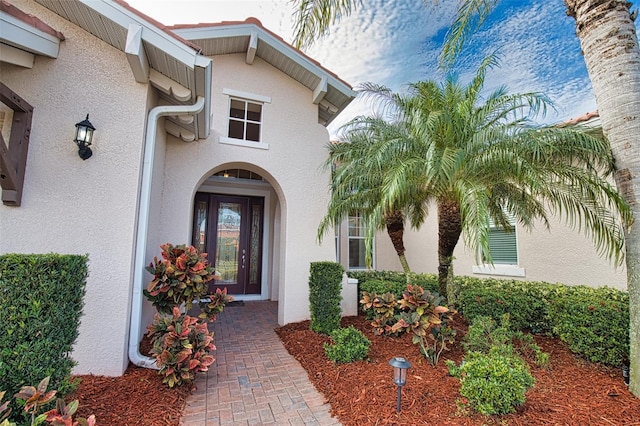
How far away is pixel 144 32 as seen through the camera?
446 cm

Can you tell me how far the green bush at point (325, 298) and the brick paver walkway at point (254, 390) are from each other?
41.4 inches

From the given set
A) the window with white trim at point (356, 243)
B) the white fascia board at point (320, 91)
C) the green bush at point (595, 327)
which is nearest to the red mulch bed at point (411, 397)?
the green bush at point (595, 327)

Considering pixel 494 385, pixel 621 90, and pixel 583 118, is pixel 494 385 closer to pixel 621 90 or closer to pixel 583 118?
pixel 621 90

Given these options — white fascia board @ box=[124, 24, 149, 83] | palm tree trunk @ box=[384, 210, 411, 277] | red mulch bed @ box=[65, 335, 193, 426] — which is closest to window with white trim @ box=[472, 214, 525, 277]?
palm tree trunk @ box=[384, 210, 411, 277]

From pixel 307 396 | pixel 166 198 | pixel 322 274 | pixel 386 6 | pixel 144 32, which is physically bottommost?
pixel 307 396

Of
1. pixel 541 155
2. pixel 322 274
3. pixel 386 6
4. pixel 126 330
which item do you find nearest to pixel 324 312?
pixel 322 274

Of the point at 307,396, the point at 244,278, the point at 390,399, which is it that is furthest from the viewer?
the point at 244,278

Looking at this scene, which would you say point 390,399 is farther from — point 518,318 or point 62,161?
point 62,161

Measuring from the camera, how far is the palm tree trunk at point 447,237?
635cm

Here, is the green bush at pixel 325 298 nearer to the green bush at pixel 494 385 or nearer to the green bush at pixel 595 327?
the green bush at pixel 494 385

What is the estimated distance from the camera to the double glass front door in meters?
10.6

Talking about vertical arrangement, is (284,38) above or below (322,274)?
above

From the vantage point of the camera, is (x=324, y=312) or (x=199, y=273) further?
(x=324, y=312)

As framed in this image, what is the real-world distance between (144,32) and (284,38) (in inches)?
179
